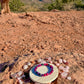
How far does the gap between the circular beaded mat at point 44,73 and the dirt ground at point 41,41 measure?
0.16 m

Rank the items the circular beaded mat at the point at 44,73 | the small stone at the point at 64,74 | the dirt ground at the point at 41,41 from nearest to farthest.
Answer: the circular beaded mat at the point at 44,73 → the small stone at the point at 64,74 → the dirt ground at the point at 41,41

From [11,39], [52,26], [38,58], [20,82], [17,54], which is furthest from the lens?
[52,26]

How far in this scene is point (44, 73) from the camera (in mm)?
2096

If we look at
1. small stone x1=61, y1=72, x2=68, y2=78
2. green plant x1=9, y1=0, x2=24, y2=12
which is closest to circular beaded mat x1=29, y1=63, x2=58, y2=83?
small stone x1=61, y1=72, x2=68, y2=78

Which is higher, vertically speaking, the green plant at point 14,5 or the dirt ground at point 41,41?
the green plant at point 14,5

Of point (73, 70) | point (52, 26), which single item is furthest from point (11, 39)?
point (73, 70)

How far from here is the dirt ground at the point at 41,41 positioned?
2450 mm

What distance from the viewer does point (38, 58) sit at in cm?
264

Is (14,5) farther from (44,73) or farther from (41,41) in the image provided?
(44,73)

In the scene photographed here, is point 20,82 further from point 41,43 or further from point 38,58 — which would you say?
point 41,43

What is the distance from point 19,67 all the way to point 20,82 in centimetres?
37

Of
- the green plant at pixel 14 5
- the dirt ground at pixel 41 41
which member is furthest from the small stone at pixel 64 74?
the green plant at pixel 14 5

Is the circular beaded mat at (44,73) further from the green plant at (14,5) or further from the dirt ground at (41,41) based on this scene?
the green plant at (14,5)

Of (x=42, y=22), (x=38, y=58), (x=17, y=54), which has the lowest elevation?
(x=17, y=54)
